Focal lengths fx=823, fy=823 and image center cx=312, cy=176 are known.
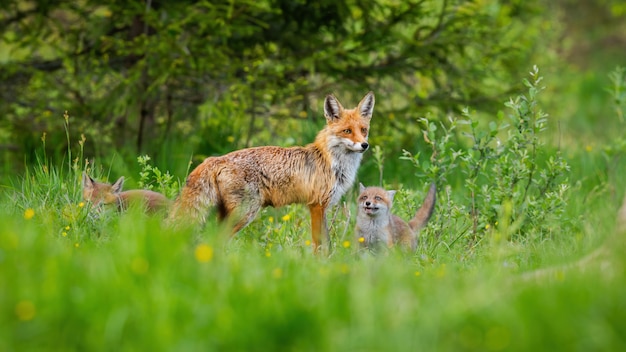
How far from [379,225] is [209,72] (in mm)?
4068

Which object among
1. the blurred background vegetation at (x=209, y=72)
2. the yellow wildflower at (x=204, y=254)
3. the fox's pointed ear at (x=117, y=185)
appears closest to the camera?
the yellow wildflower at (x=204, y=254)

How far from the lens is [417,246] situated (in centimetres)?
769

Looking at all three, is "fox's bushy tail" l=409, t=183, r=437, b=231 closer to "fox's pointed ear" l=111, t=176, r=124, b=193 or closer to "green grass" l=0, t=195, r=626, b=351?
"fox's pointed ear" l=111, t=176, r=124, b=193

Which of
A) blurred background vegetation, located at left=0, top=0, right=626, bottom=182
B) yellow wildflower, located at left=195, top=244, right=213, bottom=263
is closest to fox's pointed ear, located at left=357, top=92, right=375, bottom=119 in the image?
blurred background vegetation, located at left=0, top=0, right=626, bottom=182

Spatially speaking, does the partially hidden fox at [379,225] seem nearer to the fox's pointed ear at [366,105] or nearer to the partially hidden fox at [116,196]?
the fox's pointed ear at [366,105]

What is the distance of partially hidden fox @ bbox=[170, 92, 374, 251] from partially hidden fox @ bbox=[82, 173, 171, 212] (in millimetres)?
333

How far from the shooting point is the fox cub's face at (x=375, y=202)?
742 cm

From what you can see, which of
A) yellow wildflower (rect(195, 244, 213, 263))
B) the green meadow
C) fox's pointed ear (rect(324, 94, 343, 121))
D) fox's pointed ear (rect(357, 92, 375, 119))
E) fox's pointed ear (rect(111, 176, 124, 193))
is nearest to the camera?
the green meadow

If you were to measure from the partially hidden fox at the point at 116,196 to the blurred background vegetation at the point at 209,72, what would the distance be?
1.48m

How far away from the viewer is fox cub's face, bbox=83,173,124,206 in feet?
25.2

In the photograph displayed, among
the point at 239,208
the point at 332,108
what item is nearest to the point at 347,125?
the point at 332,108

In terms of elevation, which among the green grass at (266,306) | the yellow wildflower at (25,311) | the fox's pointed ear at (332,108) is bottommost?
the yellow wildflower at (25,311)

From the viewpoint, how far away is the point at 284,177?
7465 millimetres

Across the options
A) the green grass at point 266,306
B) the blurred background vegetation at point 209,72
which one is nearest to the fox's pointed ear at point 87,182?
the blurred background vegetation at point 209,72
